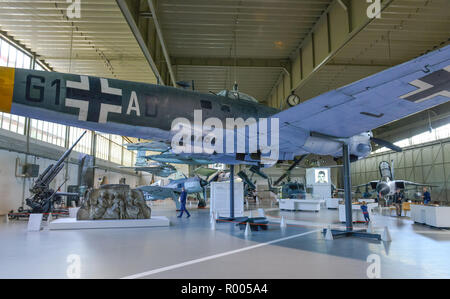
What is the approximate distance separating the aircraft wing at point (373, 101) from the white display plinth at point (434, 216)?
19.7ft

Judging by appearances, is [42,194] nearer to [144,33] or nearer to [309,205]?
[144,33]

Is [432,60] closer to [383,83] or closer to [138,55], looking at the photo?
[383,83]

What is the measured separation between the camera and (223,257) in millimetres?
5035

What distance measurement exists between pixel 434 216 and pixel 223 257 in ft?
31.3

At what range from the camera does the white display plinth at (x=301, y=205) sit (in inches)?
773

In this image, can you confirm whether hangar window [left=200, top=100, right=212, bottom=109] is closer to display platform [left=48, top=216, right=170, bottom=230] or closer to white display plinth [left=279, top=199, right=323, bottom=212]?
display platform [left=48, top=216, right=170, bottom=230]

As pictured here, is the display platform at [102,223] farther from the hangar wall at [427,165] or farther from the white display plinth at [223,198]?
the hangar wall at [427,165]

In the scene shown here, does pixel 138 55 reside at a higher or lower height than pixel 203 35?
lower

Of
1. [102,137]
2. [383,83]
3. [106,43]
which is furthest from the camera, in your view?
[102,137]

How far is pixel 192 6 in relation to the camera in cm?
1155

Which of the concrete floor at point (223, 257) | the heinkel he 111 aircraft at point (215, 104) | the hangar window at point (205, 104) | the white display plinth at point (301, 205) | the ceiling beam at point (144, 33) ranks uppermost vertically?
the ceiling beam at point (144, 33)

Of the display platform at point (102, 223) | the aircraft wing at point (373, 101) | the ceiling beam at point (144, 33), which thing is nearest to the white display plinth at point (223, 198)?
the display platform at point (102, 223)
